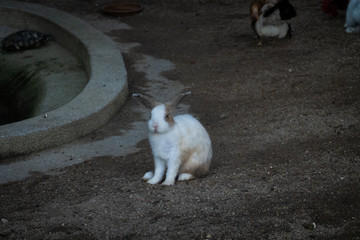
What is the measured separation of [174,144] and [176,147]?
33 millimetres

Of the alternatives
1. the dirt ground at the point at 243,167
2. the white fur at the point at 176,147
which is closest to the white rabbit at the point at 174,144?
the white fur at the point at 176,147

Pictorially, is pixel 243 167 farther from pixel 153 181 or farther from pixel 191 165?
pixel 153 181

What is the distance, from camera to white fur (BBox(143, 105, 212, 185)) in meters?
4.46

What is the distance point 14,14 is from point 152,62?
3582mm

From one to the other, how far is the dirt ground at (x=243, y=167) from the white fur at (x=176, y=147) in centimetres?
13

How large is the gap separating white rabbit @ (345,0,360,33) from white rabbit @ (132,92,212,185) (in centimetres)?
533

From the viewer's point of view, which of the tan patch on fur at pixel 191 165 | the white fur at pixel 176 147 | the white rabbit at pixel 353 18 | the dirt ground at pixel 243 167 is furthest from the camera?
the white rabbit at pixel 353 18

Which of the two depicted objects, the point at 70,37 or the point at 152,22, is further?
the point at 152,22

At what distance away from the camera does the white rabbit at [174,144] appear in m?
4.47

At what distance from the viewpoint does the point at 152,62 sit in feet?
29.0

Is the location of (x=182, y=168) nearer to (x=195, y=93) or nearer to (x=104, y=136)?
(x=104, y=136)

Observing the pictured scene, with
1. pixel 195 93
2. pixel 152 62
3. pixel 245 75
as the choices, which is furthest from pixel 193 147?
pixel 152 62

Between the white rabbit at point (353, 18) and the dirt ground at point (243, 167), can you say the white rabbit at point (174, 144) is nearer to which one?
the dirt ground at point (243, 167)

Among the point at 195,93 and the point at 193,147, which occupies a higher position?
the point at 193,147
